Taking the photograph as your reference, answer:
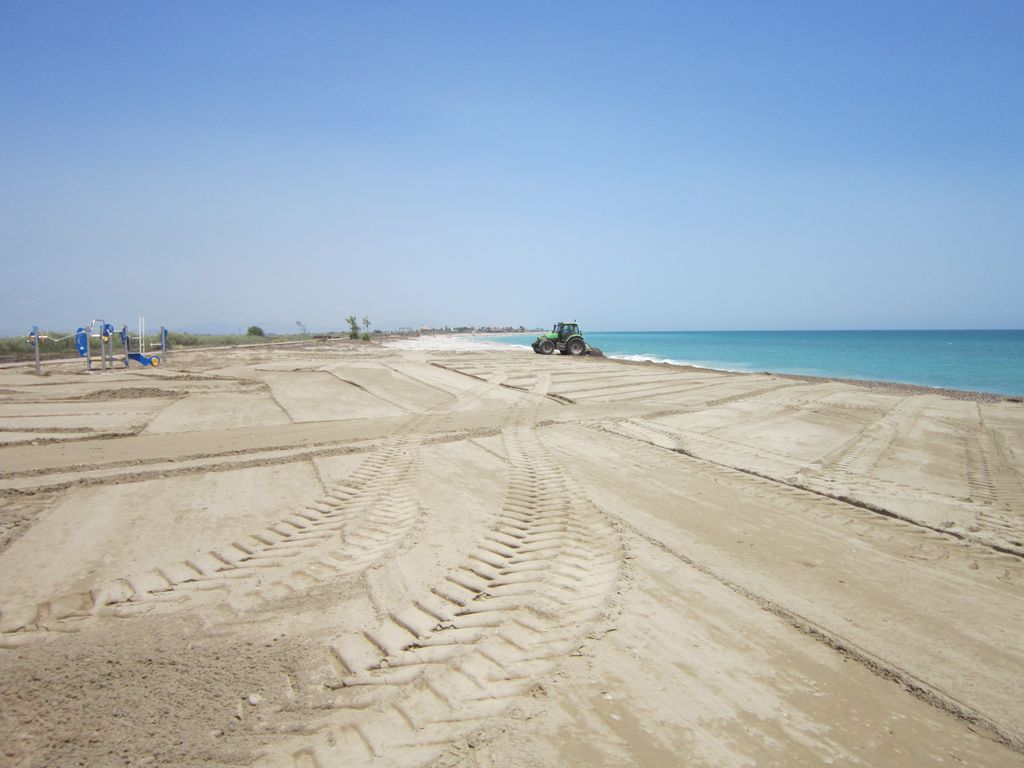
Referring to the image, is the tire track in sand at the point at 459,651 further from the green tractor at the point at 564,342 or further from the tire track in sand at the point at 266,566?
the green tractor at the point at 564,342

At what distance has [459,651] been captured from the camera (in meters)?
2.96

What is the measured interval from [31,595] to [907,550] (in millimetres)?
6611

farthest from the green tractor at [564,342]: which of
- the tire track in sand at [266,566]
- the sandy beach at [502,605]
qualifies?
the tire track in sand at [266,566]

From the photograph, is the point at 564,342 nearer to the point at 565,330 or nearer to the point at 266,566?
the point at 565,330

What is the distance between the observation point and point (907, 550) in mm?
4602

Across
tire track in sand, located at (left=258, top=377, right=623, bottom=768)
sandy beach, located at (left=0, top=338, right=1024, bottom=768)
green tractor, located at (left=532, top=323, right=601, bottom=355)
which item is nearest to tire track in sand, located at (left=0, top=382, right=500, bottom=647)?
sandy beach, located at (left=0, top=338, right=1024, bottom=768)

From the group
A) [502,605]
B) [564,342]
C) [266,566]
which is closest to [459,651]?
[502,605]

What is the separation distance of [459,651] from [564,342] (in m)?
29.5

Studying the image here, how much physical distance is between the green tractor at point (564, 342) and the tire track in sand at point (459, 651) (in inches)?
1066

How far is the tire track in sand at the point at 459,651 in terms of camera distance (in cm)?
235

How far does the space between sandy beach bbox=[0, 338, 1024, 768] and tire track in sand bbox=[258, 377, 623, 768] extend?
0.01 meters

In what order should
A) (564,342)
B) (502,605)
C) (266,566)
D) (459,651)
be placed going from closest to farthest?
1. (459,651)
2. (502,605)
3. (266,566)
4. (564,342)

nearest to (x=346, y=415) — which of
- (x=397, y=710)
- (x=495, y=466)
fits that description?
(x=495, y=466)

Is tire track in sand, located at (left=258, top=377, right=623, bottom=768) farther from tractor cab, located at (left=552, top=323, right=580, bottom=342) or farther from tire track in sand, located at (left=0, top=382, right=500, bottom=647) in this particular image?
tractor cab, located at (left=552, top=323, right=580, bottom=342)
